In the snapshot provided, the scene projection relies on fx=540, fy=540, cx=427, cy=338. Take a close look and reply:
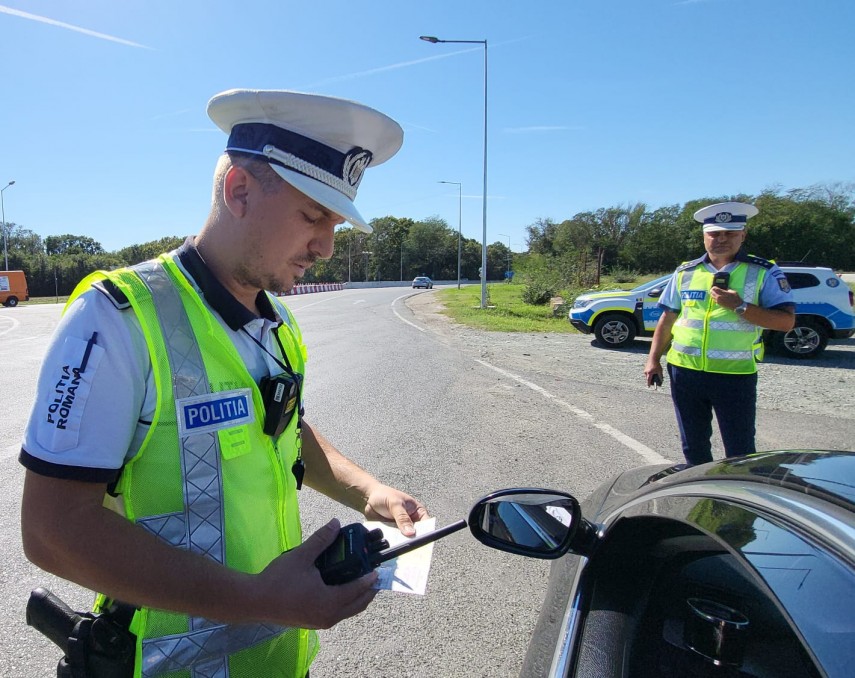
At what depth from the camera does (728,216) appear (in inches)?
147

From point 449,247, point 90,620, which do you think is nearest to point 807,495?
point 90,620

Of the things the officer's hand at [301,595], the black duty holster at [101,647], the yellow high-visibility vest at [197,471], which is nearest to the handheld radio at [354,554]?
the officer's hand at [301,595]

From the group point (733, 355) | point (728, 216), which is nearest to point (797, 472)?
point (733, 355)

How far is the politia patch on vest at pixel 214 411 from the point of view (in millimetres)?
1106

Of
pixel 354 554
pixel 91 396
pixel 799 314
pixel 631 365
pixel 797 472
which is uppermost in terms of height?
pixel 91 396

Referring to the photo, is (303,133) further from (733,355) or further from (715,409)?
(715,409)

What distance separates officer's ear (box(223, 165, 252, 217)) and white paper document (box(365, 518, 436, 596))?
0.83 meters

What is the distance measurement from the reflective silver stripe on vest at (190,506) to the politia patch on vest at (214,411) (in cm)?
1

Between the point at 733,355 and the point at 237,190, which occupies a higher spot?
the point at 237,190

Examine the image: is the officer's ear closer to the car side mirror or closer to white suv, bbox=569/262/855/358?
the car side mirror

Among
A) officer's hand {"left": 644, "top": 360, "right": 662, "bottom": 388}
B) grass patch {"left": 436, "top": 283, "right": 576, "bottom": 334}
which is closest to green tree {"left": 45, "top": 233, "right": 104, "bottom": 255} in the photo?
grass patch {"left": 436, "top": 283, "right": 576, "bottom": 334}

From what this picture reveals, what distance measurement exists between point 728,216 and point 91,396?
156 inches

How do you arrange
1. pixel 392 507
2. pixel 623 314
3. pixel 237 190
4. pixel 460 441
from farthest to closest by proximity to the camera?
pixel 623 314 → pixel 460 441 → pixel 392 507 → pixel 237 190

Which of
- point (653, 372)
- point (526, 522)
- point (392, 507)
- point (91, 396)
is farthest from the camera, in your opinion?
point (653, 372)
